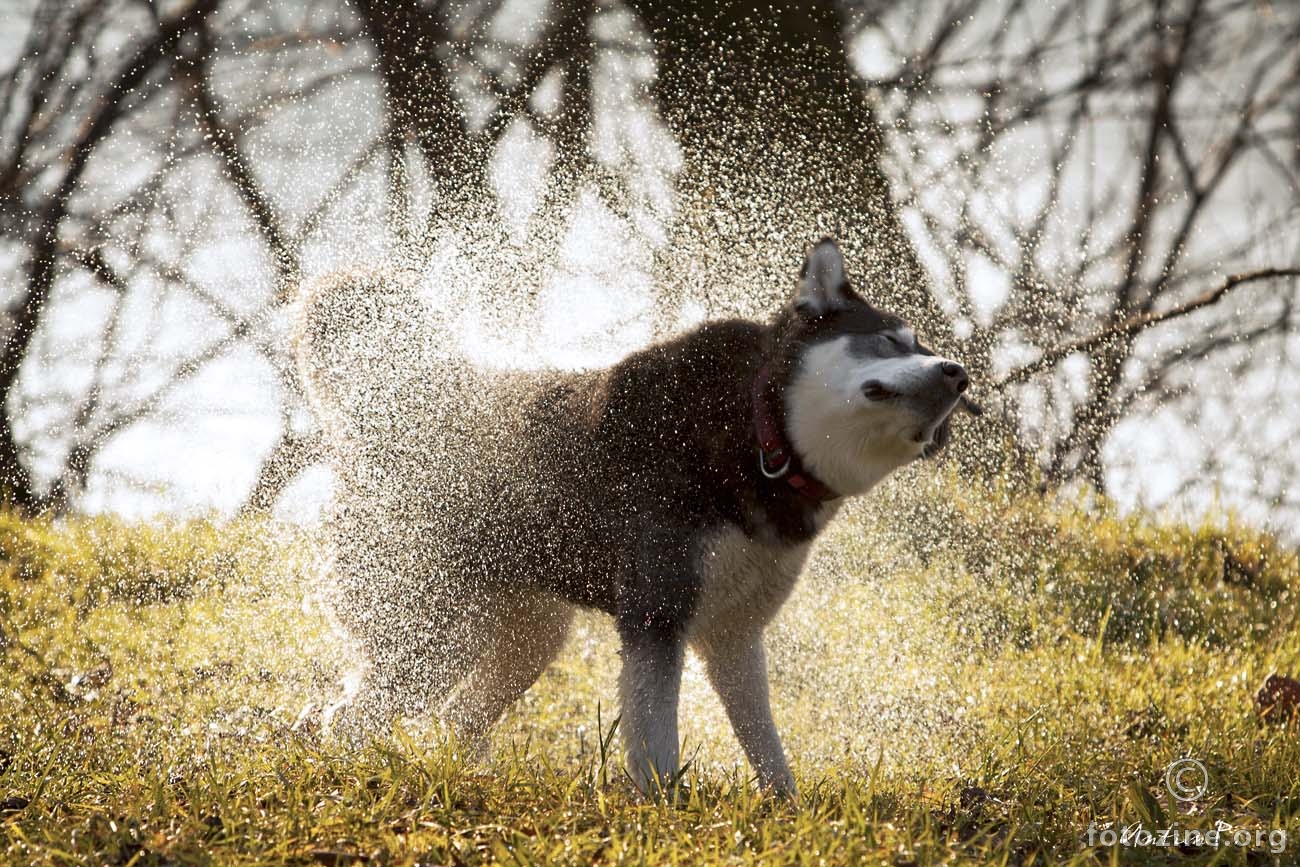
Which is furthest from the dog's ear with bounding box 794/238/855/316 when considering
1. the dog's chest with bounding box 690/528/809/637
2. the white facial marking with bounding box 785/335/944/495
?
the dog's chest with bounding box 690/528/809/637

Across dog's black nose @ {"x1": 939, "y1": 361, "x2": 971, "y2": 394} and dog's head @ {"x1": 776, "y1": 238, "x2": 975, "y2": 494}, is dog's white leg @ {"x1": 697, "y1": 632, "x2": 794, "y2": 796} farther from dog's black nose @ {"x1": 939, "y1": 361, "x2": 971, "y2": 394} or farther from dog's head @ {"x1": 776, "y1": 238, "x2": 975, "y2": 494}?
dog's black nose @ {"x1": 939, "y1": 361, "x2": 971, "y2": 394}

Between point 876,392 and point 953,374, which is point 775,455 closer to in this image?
point 876,392

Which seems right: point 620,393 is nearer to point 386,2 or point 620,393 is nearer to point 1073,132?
point 386,2

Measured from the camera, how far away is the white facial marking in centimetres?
290

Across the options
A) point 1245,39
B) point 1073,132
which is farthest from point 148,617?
point 1245,39

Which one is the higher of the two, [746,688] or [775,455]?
[775,455]

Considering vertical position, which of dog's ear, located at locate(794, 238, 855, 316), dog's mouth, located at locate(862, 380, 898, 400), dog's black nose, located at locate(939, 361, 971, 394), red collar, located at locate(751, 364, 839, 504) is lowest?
red collar, located at locate(751, 364, 839, 504)

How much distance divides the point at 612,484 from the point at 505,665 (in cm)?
106

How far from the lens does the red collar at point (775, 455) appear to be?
9.83ft

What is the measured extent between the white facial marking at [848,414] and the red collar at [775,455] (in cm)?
3

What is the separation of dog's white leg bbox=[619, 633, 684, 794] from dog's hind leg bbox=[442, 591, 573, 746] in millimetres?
765

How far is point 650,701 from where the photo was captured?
2875mm

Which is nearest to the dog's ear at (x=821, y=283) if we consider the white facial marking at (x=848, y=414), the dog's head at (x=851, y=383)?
the dog's head at (x=851, y=383)

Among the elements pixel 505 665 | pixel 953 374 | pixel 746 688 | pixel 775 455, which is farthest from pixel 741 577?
pixel 505 665
